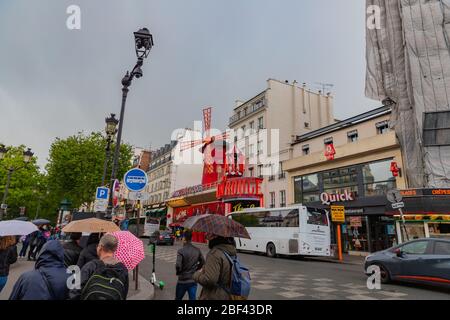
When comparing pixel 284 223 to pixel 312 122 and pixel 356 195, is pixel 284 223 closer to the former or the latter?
pixel 356 195

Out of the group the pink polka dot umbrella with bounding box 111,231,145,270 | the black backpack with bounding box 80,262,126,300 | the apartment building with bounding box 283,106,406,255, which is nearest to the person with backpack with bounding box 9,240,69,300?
the black backpack with bounding box 80,262,126,300

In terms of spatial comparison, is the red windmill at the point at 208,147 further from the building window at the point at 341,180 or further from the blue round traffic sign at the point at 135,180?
the blue round traffic sign at the point at 135,180

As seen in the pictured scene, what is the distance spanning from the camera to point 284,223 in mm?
18953

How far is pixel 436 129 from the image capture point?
18.3 m

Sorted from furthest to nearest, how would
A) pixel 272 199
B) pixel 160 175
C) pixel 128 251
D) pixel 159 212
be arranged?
pixel 160 175, pixel 159 212, pixel 272 199, pixel 128 251

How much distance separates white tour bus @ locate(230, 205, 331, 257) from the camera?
17.5 metres

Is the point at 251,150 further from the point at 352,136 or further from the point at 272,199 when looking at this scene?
the point at 352,136

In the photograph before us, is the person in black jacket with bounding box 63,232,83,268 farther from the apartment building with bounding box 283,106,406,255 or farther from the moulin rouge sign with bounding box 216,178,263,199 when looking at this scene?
the moulin rouge sign with bounding box 216,178,263,199

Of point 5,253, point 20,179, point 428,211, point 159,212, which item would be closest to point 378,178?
point 428,211

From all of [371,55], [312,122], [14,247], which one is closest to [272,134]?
[312,122]

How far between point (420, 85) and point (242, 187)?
17709mm

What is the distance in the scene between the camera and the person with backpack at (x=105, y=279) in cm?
234

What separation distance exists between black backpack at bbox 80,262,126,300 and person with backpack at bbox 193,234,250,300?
100 centimetres

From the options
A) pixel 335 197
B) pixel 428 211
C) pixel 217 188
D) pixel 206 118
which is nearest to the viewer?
pixel 428 211
